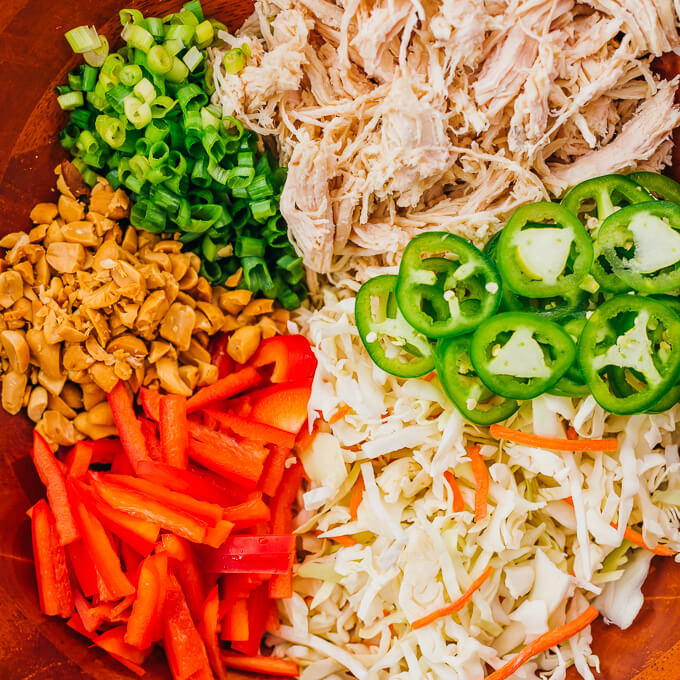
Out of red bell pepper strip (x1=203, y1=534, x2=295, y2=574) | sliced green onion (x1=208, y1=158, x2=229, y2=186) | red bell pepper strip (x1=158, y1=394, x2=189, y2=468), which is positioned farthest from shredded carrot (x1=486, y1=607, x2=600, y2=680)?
sliced green onion (x1=208, y1=158, x2=229, y2=186)

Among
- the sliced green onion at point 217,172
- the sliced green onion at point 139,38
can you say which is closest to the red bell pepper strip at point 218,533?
the sliced green onion at point 217,172

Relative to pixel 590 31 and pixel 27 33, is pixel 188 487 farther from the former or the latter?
pixel 590 31

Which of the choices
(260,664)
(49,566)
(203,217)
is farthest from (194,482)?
(203,217)

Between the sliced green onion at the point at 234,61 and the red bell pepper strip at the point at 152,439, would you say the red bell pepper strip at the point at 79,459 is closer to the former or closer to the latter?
the red bell pepper strip at the point at 152,439

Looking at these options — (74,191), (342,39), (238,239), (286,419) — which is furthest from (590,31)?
(74,191)

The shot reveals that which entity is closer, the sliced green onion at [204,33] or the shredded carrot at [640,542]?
the shredded carrot at [640,542]

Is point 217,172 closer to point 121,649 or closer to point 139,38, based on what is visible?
point 139,38
